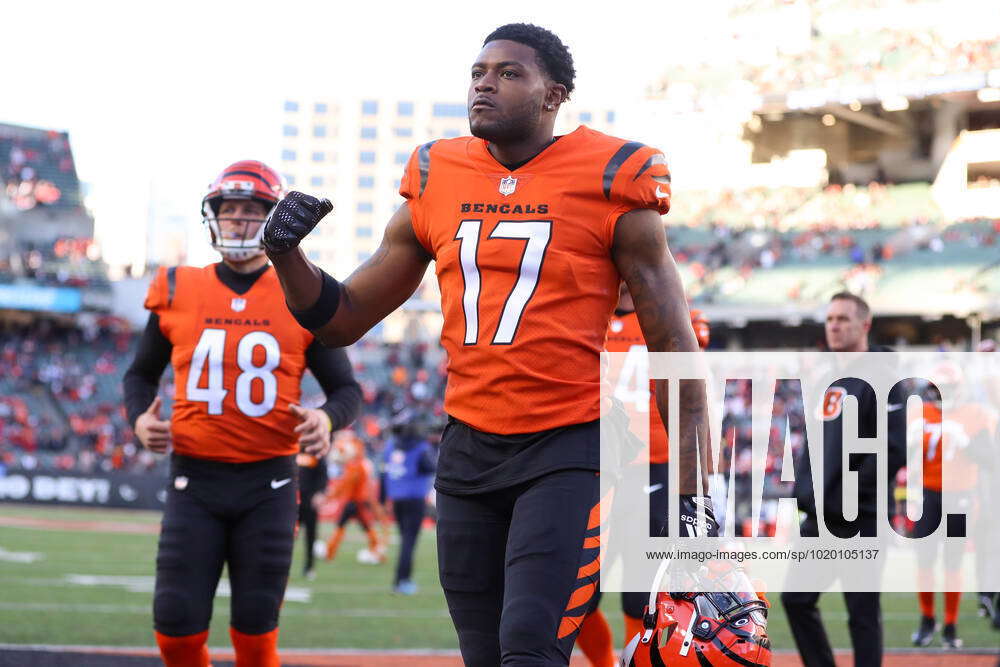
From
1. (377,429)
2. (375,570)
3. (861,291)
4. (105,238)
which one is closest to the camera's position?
(375,570)

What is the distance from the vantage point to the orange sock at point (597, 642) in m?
5.94

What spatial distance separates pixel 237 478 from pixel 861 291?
28.4 metres

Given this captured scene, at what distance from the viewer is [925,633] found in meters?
9.26

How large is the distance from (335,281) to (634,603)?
3115 millimetres

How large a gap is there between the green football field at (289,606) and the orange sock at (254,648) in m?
3.31

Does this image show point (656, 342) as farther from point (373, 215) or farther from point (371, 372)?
point (373, 215)

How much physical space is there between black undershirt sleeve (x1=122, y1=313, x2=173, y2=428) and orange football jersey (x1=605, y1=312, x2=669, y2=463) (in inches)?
87.8

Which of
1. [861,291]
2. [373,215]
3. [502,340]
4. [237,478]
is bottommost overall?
[237,478]

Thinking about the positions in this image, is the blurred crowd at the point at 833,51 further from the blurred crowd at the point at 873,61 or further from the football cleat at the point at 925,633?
the football cleat at the point at 925,633

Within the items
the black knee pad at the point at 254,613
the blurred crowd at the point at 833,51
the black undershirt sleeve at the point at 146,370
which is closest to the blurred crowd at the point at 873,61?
the blurred crowd at the point at 833,51

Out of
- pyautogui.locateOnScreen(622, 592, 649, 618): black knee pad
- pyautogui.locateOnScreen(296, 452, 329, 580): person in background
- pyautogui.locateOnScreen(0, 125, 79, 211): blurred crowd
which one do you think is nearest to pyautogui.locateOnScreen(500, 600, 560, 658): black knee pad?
pyautogui.locateOnScreen(622, 592, 649, 618): black knee pad

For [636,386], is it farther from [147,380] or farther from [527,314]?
[527,314]

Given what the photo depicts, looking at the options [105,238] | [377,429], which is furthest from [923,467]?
[105,238]

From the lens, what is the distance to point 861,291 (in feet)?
103
